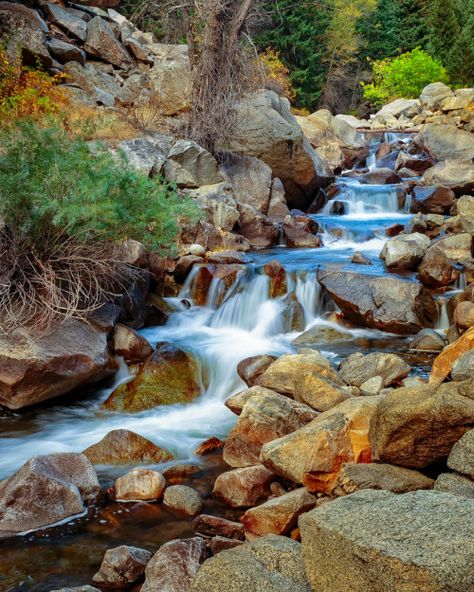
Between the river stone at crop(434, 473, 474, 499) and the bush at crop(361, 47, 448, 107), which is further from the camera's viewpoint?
the bush at crop(361, 47, 448, 107)

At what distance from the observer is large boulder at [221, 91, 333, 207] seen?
14195 millimetres

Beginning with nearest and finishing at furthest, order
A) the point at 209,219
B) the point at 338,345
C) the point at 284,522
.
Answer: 1. the point at 284,522
2. the point at 338,345
3. the point at 209,219

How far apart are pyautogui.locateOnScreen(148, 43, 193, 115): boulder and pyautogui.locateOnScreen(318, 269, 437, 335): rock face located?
7836 mm

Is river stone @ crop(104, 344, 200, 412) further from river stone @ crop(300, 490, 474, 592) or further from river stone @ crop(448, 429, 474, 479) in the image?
river stone @ crop(300, 490, 474, 592)

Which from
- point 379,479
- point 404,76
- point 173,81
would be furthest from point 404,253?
point 404,76

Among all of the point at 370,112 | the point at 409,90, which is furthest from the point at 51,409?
the point at 370,112

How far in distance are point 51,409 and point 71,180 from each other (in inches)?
99.8

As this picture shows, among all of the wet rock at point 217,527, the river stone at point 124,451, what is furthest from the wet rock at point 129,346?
the wet rock at point 217,527

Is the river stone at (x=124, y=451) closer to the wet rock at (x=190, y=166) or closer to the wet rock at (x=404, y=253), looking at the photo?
the wet rock at (x=404, y=253)

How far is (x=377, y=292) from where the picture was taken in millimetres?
8492

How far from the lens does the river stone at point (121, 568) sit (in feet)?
11.7

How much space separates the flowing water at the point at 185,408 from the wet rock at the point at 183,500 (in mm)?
106

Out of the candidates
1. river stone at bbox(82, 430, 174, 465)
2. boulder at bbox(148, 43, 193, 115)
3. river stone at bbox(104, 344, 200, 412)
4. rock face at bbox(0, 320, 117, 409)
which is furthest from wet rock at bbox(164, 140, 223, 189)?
river stone at bbox(82, 430, 174, 465)

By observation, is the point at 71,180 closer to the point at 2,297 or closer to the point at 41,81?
the point at 2,297
